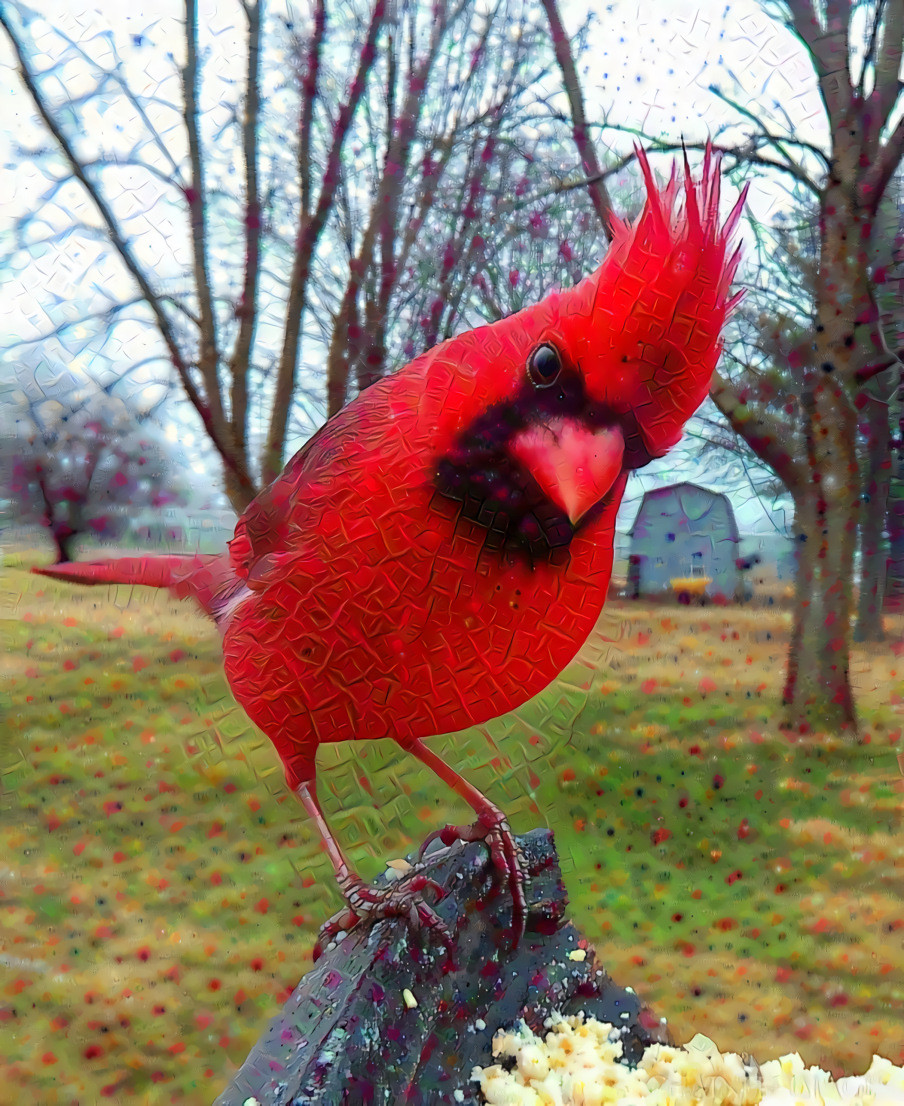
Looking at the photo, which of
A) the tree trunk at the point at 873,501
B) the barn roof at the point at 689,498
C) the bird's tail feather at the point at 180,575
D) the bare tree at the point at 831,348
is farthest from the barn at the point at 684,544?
the bird's tail feather at the point at 180,575

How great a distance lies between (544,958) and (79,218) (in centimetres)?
97

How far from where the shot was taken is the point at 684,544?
2.70ft

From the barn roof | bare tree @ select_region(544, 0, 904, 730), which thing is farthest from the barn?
bare tree @ select_region(544, 0, 904, 730)

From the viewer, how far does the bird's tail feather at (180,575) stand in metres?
0.71

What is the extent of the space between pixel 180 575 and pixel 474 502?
324mm

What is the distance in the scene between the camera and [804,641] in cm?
91

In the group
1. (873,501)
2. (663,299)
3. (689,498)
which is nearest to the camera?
(663,299)

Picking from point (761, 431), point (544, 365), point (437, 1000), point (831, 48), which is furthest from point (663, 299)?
point (437, 1000)

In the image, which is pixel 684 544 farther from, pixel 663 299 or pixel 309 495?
pixel 309 495

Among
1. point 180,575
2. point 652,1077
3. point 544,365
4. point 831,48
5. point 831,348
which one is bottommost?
point 652,1077

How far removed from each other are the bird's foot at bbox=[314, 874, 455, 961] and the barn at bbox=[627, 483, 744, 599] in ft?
1.31

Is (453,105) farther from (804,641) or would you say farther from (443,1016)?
(443,1016)

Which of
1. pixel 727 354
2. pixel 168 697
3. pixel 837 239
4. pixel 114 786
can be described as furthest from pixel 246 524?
pixel 837 239

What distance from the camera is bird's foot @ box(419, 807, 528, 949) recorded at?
2.43ft
